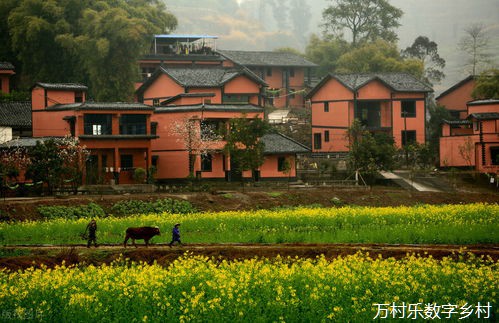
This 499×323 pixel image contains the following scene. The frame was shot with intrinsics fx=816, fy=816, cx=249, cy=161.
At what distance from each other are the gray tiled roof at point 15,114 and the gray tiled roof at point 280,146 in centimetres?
1771

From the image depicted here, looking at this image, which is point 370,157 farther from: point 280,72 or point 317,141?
point 280,72

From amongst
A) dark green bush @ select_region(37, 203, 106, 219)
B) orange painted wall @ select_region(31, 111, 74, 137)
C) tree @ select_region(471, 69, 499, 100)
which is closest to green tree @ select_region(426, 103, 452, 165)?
tree @ select_region(471, 69, 499, 100)

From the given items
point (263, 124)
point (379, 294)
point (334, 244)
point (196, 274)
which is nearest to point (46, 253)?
point (196, 274)

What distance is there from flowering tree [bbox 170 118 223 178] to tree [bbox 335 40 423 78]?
28.2m

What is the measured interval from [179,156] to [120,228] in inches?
908

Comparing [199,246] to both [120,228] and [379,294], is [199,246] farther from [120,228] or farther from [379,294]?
[379,294]

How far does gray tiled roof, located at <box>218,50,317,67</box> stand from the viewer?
274ft

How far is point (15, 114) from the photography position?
2411 inches

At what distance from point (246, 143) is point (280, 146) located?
21.3 feet

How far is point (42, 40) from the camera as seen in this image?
6900 centimetres

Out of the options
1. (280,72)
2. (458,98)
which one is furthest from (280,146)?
(458,98)

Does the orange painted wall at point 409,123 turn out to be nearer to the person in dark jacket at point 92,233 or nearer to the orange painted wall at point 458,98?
the orange painted wall at point 458,98

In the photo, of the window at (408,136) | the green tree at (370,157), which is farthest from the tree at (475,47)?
the green tree at (370,157)

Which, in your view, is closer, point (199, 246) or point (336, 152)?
point (199, 246)
